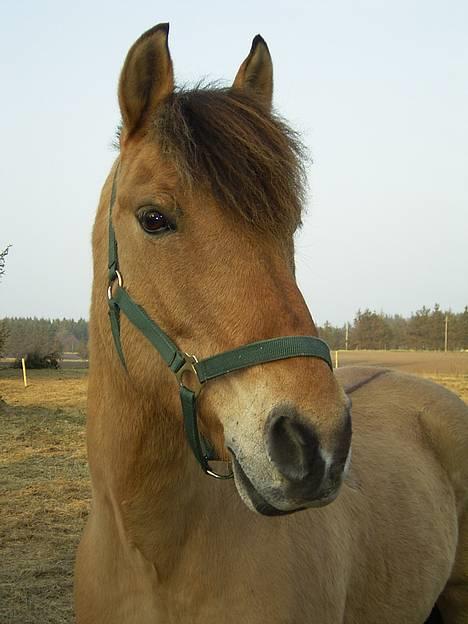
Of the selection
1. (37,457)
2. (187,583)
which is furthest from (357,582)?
(37,457)

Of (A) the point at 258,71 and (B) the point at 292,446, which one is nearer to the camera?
(B) the point at 292,446

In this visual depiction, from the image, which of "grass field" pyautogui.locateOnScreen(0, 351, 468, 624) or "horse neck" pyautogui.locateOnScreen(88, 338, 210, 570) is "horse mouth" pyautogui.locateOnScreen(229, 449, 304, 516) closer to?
"horse neck" pyautogui.locateOnScreen(88, 338, 210, 570)

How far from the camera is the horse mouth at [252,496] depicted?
6.00ft

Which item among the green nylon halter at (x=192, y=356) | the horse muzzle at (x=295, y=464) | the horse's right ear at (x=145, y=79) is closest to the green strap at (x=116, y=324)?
the green nylon halter at (x=192, y=356)

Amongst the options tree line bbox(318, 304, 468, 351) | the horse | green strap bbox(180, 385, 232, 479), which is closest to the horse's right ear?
the horse

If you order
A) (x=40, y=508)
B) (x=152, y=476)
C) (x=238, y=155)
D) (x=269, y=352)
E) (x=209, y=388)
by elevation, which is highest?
(x=238, y=155)

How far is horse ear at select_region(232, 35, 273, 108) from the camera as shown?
2.74 metres

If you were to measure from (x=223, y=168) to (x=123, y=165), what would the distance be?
0.52 m

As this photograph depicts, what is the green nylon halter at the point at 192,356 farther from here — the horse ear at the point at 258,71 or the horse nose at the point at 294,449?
the horse ear at the point at 258,71

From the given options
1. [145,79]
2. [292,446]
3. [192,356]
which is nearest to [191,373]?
[192,356]

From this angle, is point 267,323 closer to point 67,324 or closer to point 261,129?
point 261,129

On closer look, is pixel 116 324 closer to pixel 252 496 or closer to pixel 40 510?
pixel 252 496

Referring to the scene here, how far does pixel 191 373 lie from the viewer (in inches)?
82.4

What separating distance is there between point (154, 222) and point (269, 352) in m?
0.66
